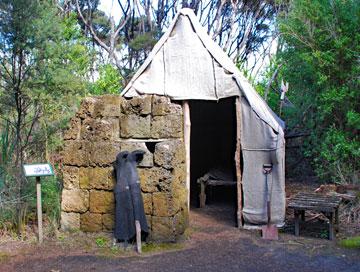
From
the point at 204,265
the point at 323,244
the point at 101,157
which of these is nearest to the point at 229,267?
the point at 204,265

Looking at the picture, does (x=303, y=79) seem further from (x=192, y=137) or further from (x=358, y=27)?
(x=192, y=137)

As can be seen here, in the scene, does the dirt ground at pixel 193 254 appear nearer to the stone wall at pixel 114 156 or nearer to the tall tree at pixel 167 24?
the stone wall at pixel 114 156

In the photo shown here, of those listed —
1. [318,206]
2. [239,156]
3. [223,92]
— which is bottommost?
[318,206]

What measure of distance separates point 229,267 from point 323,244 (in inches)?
69.9

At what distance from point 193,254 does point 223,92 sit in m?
2.76

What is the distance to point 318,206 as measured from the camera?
6.54 metres

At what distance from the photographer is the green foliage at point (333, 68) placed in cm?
862

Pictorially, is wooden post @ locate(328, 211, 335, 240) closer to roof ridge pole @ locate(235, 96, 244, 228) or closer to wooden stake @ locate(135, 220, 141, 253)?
roof ridge pole @ locate(235, 96, 244, 228)

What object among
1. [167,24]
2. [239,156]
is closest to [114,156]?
[239,156]

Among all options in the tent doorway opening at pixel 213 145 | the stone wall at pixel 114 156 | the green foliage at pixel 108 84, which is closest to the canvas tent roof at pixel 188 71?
the stone wall at pixel 114 156

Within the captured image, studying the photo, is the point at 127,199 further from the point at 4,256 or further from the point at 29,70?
the point at 29,70

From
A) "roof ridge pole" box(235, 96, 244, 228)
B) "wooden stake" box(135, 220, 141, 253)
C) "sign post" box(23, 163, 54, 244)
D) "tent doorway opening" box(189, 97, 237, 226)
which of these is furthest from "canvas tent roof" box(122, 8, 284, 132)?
"tent doorway opening" box(189, 97, 237, 226)

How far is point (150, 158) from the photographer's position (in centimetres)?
629

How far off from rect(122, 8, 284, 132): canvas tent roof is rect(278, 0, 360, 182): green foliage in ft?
6.77
